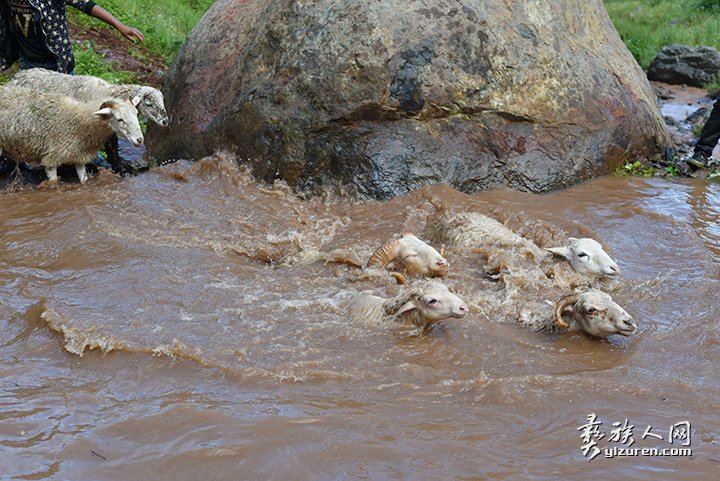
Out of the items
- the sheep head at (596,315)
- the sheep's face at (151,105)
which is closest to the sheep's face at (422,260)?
the sheep head at (596,315)

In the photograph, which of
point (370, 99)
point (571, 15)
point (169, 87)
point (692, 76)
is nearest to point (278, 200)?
point (370, 99)

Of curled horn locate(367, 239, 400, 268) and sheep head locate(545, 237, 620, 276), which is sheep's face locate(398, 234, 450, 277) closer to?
curled horn locate(367, 239, 400, 268)

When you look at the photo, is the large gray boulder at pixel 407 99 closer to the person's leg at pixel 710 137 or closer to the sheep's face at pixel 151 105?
the sheep's face at pixel 151 105

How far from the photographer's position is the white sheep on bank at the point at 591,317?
5598 millimetres

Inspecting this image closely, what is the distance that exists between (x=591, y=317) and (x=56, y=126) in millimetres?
6419

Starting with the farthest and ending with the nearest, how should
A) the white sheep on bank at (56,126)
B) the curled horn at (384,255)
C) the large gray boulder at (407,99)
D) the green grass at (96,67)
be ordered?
the green grass at (96,67)
the large gray boulder at (407,99)
the white sheep on bank at (56,126)
the curled horn at (384,255)

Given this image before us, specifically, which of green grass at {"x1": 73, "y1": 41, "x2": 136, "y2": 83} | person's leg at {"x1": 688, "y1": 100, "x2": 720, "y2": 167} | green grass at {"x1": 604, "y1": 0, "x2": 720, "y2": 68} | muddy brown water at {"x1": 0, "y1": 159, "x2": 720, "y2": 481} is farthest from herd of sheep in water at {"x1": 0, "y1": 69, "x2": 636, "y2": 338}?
green grass at {"x1": 604, "y1": 0, "x2": 720, "y2": 68}

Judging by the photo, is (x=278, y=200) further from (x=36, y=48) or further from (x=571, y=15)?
(x=571, y=15)

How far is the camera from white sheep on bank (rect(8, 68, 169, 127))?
30.4 ft

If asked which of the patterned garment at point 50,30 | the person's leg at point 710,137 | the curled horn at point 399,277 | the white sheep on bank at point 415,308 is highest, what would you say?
the patterned garment at point 50,30

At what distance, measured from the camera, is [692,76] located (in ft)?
64.7

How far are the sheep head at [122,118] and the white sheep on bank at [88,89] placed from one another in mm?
463

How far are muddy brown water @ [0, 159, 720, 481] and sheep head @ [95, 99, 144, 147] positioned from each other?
617 millimetres

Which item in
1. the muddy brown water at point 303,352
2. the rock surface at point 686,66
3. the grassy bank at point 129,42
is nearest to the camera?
the muddy brown water at point 303,352
